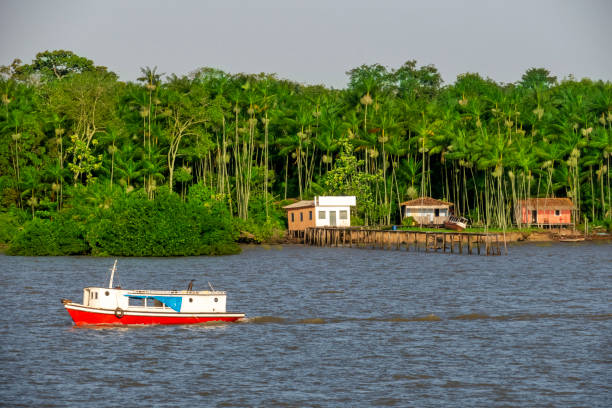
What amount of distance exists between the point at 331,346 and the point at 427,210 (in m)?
76.3

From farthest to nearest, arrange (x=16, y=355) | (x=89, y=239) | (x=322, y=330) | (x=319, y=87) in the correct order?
(x=319, y=87)
(x=89, y=239)
(x=322, y=330)
(x=16, y=355)

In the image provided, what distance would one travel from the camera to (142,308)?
4034cm

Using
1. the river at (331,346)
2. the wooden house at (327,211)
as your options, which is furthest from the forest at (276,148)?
the river at (331,346)

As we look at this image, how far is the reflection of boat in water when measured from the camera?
10356cm

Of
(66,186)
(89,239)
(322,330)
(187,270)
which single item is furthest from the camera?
(66,186)

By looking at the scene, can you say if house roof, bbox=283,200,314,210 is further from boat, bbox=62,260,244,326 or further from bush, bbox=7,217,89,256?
boat, bbox=62,260,244,326

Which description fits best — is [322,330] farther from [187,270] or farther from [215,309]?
Answer: [187,270]

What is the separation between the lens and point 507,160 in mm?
104625

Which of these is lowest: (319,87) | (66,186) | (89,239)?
(89,239)

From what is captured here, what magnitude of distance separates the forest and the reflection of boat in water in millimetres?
4705

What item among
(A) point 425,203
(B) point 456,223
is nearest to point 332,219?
(B) point 456,223

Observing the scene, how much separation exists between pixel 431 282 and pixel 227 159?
54879mm

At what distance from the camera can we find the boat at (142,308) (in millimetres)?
39875

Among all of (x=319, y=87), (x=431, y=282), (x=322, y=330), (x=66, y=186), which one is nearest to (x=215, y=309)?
(x=322, y=330)
